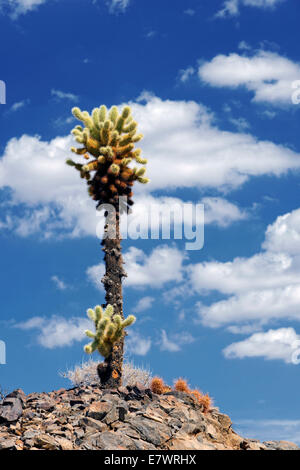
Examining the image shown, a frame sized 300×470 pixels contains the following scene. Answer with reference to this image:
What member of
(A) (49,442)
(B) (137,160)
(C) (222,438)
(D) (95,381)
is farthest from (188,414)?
(B) (137,160)

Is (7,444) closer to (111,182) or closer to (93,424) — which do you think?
(93,424)

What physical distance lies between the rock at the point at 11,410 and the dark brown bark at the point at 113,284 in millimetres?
3052

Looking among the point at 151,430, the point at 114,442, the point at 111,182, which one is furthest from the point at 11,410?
the point at 111,182

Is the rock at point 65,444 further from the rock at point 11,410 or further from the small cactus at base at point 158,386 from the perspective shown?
the small cactus at base at point 158,386

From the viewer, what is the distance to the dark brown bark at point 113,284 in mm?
18422

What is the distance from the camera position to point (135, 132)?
A: 1991 centimetres

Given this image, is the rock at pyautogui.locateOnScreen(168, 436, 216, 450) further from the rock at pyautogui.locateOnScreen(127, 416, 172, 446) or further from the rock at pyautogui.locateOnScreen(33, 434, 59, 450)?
the rock at pyautogui.locateOnScreen(33, 434, 59, 450)

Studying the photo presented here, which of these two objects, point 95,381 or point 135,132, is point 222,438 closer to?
point 95,381

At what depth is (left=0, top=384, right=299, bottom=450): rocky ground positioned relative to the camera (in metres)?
14.2

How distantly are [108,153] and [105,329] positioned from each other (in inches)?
232

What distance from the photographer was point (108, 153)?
62.9 feet

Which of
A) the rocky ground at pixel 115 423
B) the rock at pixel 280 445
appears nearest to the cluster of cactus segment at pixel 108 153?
the rocky ground at pixel 115 423

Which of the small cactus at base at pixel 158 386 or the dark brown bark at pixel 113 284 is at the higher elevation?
the dark brown bark at pixel 113 284

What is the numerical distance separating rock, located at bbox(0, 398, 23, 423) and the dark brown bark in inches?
120
